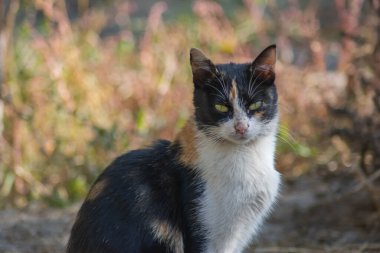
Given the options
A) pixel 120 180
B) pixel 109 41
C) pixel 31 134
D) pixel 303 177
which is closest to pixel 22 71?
pixel 31 134

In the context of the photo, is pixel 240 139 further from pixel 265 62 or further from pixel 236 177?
pixel 265 62

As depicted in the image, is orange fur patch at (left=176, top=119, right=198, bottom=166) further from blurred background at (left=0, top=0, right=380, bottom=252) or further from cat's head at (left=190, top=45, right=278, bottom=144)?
blurred background at (left=0, top=0, right=380, bottom=252)

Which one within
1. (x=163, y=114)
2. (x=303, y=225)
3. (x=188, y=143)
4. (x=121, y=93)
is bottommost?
(x=303, y=225)

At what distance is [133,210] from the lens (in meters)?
2.92

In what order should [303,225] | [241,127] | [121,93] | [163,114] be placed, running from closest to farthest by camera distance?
[241,127], [303,225], [163,114], [121,93]

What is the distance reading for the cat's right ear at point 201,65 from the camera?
2971mm

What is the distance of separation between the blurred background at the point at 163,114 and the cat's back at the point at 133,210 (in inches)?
46.4

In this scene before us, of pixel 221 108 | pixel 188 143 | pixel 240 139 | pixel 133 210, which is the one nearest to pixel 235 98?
pixel 221 108

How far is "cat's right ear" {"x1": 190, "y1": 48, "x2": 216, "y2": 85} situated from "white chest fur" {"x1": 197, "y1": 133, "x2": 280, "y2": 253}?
286 mm

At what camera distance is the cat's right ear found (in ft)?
9.75

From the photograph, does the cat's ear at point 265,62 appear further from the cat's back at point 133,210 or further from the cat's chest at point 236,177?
the cat's back at point 133,210

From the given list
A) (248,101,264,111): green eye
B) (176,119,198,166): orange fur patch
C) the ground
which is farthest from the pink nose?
the ground

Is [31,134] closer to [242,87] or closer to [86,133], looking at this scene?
[86,133]

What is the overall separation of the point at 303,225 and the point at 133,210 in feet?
6.38
